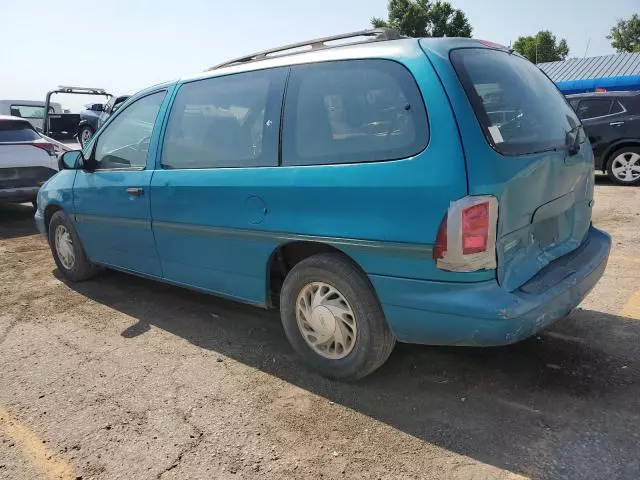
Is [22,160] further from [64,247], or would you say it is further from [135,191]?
[135,191]

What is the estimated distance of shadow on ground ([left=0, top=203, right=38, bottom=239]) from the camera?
7.61m

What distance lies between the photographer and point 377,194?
2598mm

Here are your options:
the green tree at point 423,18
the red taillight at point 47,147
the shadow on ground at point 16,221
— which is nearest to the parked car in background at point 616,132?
the red taillight at point 47,147

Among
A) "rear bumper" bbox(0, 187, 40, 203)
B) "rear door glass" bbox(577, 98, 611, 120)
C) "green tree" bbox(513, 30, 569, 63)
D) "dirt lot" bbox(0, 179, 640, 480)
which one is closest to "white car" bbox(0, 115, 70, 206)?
"rear bumper" bbox(0, 187, 40, 203)

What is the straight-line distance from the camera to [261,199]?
310cm

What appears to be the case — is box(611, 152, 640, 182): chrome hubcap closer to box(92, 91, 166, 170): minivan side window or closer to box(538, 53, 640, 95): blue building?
box(92, 91, 166, 170): minivan side window

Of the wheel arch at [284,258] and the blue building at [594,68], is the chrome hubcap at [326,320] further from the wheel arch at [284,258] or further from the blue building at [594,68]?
the blue building at [594,68]

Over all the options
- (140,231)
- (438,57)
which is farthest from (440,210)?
(140,231)

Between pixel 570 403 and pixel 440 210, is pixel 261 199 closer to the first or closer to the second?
pixel 440 210

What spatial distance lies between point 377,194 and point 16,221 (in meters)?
7.81

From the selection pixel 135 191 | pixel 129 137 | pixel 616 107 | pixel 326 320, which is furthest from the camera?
pixel 616 107

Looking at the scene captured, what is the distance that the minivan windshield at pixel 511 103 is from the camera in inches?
101

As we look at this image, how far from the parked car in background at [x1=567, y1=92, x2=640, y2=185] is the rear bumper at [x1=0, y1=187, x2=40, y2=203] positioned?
902 cm

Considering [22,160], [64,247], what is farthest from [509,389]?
[22,160]
